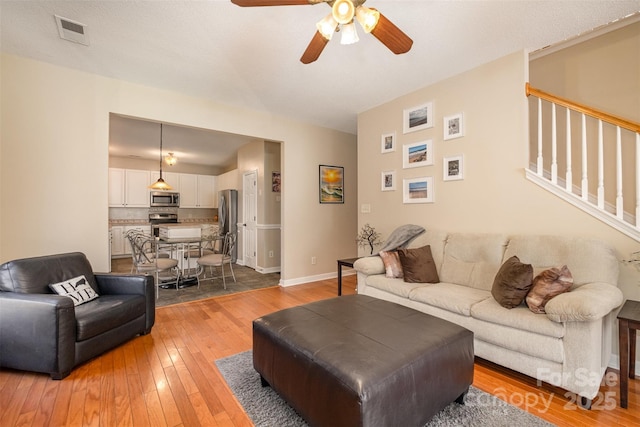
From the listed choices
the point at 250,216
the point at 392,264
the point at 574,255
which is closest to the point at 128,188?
the point at 250,216

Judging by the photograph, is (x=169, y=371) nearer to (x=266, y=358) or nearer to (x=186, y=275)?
(x=266, y=358)

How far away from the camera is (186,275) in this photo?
4926mm

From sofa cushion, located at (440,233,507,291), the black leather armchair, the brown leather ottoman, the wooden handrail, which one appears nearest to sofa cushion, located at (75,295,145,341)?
the black leather armchair

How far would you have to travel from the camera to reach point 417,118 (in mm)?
3521

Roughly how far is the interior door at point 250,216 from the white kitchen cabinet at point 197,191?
8.51 feet

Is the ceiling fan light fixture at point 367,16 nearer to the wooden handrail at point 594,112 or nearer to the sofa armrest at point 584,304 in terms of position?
the wooden handrail at point 594,112

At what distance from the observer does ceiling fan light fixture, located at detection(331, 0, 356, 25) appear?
5.02 feet

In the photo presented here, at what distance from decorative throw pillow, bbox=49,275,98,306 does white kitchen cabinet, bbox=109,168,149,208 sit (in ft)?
18.0

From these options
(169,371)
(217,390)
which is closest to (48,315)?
(169,371)

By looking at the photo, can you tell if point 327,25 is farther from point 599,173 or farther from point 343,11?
point 599,173

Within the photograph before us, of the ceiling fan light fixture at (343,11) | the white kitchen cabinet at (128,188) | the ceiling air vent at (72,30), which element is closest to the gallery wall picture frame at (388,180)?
the ceiling fan light fixture at (343,11)

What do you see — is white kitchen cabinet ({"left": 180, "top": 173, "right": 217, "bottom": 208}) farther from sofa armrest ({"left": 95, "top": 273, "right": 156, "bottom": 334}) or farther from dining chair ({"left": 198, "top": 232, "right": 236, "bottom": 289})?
sofa armrest ({"left": 95, "top": 273, "right": 156, "bottom": 334})

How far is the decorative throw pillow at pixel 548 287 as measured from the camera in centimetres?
192

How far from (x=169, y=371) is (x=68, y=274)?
1.34 meters
